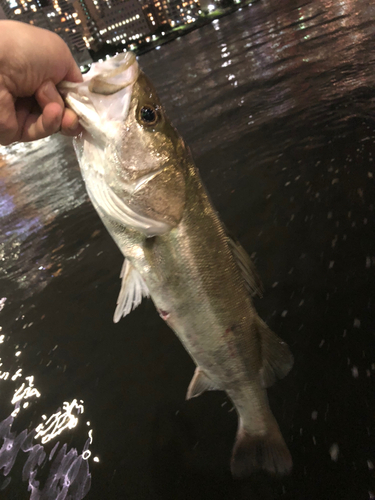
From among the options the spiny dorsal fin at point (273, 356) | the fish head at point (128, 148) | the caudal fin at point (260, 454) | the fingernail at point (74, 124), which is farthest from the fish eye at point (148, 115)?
the caudal fin at point (260, 454)

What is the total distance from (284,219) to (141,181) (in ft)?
12.5

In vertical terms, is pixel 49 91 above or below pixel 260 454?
above

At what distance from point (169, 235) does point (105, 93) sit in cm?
84

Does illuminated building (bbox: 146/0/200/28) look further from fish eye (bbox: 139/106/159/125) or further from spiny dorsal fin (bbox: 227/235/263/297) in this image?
spiny dorsal fin (bbox: 227/235/263/297)

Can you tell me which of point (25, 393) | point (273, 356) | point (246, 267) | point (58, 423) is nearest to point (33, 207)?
point (25, 393)

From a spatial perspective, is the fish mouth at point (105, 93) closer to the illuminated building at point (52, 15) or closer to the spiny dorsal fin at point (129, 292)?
the spiny dorsal fin at point (129, 292)

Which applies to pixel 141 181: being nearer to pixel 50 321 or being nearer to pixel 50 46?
pixel 50 46

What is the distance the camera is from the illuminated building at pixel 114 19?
427 feet

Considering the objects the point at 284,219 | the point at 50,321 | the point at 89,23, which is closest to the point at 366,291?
the point at 284,219

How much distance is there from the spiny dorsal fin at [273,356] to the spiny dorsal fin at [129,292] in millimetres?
857

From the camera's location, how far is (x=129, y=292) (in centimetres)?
208

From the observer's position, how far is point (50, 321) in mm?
4895

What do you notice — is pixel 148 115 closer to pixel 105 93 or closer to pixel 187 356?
pixel 105 93

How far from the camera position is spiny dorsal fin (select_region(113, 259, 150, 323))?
2043 mm
